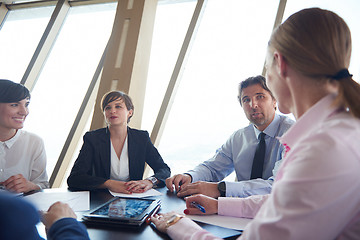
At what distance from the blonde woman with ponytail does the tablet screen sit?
0.19 m

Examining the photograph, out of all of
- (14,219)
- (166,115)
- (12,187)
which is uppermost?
(166,115)

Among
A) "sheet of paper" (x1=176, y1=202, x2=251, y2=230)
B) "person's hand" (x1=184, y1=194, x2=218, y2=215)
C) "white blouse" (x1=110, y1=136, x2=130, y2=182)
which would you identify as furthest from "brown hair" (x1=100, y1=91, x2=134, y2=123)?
"sheet of paper" (x1=176, y1=202, x2=251, y2=230)

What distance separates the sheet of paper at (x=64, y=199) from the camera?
4.00ft

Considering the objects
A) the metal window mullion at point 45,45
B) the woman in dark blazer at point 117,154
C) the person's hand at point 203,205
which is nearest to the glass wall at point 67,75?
the metal window mullion at point 45,45

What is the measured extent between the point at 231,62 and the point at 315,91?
269 cm

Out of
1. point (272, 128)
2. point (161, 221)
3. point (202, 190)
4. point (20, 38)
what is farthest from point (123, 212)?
point (20, 38)

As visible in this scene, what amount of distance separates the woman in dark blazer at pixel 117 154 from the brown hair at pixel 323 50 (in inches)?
51.9

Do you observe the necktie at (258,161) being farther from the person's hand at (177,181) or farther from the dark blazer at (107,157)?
the dark blazer at (107,157)

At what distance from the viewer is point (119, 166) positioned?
2162 mm

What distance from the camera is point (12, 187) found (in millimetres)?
1552

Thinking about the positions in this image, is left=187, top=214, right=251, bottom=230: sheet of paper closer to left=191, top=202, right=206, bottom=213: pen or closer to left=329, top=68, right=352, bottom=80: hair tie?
left=191, top=202, right=206, bottom=213: pen

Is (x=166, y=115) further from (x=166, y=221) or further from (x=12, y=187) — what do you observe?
(x=166, y=221)

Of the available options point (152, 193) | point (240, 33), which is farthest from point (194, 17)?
point (152, 193)

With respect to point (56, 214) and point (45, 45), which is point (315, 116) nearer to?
point (56, 214)
